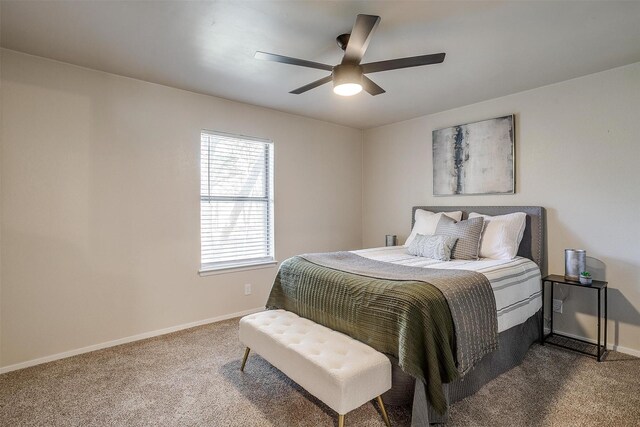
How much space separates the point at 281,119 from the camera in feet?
13.1

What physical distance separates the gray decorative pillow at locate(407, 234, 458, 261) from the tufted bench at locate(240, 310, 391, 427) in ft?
4.62

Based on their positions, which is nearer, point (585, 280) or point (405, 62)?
point (405, 62)

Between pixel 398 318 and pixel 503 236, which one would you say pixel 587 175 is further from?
pixel 398 318

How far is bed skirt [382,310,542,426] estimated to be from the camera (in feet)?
5.57

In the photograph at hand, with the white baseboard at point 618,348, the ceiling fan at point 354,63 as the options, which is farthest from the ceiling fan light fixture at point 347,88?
the white baseboard at point 618,348

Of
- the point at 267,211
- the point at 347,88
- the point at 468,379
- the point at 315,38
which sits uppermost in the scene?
the point at 315,38

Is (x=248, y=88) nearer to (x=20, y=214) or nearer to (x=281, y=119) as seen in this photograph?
(x=281, y=119)

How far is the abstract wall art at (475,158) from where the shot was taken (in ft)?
11.1

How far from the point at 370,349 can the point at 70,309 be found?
2535 millimetres

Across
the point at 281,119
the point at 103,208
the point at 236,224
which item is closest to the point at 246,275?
the point at 236,224

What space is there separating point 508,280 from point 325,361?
62.4 inches

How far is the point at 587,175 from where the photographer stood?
9.52 feet

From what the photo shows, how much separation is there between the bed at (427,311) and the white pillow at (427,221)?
76cm

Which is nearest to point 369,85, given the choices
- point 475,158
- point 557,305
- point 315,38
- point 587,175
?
point 315,38
